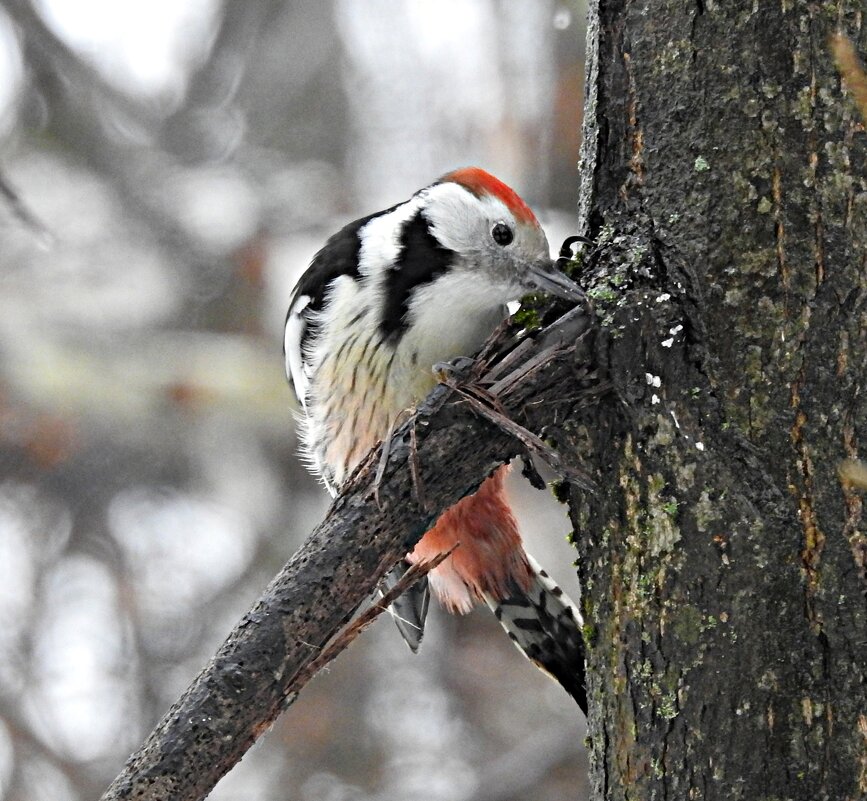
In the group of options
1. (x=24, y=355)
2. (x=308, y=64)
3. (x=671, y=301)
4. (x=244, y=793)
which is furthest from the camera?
(x=308, y=64)

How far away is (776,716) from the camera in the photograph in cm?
168

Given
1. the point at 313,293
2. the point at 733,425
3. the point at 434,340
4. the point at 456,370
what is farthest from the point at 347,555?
the point at 313,293

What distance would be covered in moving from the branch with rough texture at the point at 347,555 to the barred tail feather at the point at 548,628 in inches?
36.4

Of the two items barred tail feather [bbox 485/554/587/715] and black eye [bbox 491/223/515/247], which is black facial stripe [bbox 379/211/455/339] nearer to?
black eye [bbox 491/223/515/247]

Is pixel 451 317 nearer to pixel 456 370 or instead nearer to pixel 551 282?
pixel 551 282

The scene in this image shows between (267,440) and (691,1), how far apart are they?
5.46 meters

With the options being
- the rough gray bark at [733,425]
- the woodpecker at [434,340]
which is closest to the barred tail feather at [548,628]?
the woodpecker at [434,340]

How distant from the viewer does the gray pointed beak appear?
6.27ft

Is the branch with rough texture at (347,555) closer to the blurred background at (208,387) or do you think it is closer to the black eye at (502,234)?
the black eye at (502,234)

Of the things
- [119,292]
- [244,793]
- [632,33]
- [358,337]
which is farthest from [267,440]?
[632,33]

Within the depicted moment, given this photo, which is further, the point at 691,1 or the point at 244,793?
the point at 244,793

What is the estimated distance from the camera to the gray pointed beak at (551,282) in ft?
6.27

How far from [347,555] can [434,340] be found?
0.94m

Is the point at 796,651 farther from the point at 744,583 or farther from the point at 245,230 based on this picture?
the point at 245,230
